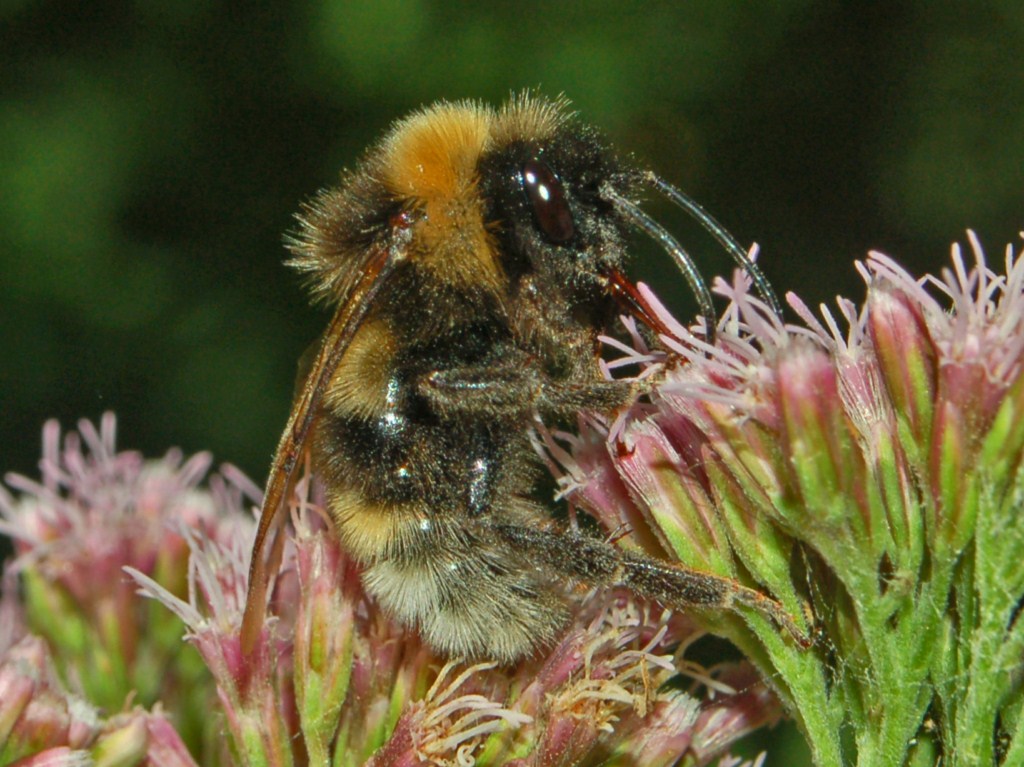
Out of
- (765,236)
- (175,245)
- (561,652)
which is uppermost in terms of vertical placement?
→ (765,236)

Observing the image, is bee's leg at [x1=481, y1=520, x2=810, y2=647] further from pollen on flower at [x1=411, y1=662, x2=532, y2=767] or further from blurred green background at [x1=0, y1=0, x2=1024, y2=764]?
blurred green background at [x1=0, y1=0, x2=1024, y2=764]

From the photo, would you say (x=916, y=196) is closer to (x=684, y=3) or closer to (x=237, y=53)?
(x=684, y=3)

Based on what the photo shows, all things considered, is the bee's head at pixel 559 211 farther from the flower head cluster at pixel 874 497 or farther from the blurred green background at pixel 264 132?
the blurred green background at pixel 264 132

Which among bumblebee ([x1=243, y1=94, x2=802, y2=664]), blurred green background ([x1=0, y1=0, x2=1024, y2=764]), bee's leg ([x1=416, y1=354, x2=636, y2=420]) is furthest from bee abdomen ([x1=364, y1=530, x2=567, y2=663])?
blurred green background ([x1=0, y1=0, x2=1024, y2=764])

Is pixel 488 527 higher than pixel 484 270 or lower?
lower

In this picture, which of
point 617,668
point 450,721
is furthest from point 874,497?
point 450,721

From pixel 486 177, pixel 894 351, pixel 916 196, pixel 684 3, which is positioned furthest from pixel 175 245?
pixel 894 351

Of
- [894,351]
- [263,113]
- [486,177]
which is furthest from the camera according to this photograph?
[263,113]
